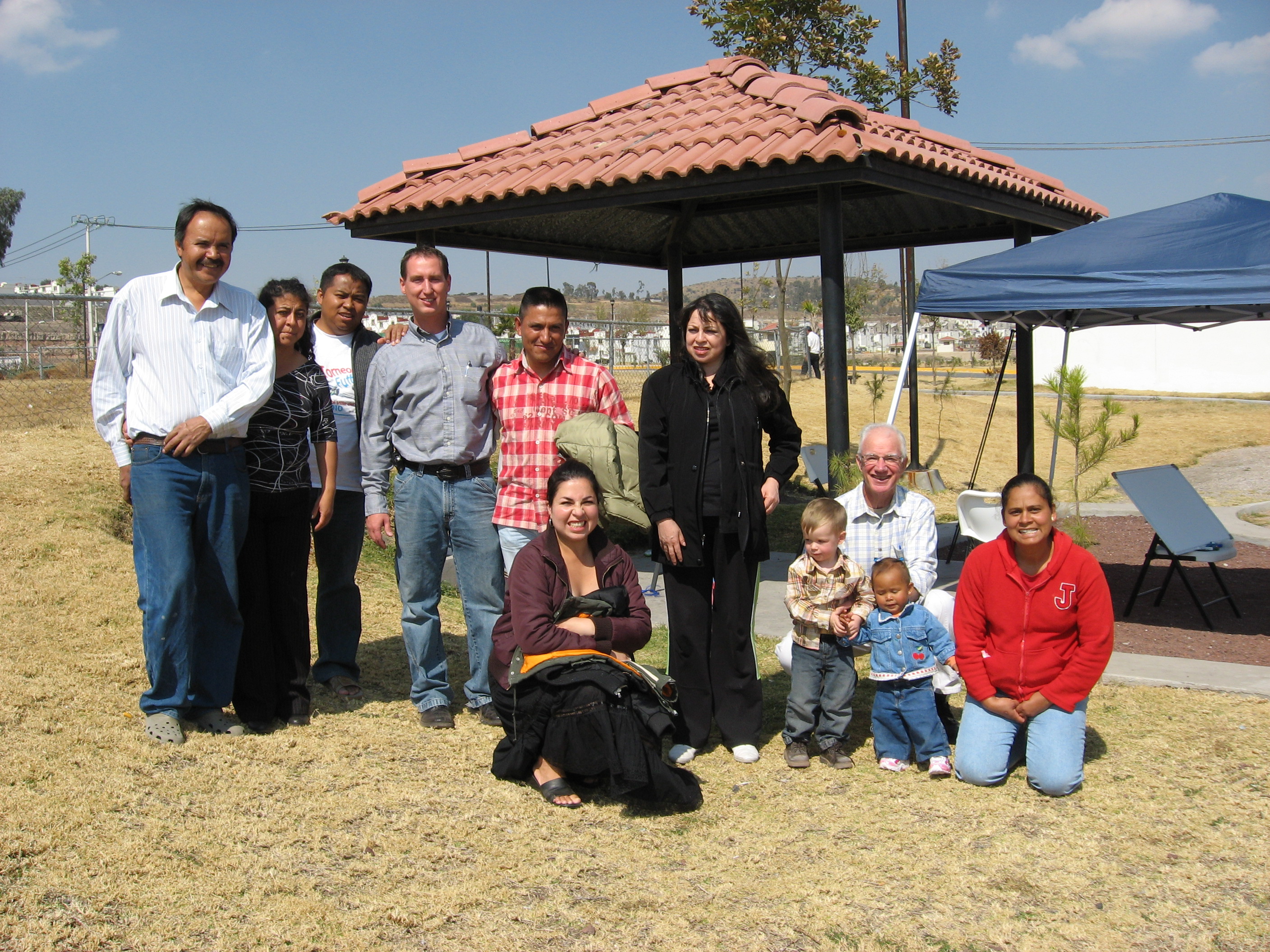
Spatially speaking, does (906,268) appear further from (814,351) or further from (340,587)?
(340,587)

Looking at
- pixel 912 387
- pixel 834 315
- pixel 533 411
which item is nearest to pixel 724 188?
pixel 834 315

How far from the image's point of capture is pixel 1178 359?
30.5 m

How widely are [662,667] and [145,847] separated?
3.26 m

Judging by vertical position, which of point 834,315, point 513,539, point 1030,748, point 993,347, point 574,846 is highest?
point 993,347

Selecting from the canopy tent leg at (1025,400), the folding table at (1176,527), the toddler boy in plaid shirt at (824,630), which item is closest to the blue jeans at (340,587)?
the toddler boy in plaid shirt at (824,630)

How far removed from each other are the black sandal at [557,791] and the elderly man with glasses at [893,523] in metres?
1.48

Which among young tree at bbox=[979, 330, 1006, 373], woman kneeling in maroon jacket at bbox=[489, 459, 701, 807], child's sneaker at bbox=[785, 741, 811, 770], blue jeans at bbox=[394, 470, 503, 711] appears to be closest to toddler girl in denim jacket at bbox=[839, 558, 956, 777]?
child's sneaker at bbox=[785, 741, 811, 770]

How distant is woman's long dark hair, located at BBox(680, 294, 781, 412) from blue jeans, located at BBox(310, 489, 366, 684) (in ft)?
Answer: 5.74

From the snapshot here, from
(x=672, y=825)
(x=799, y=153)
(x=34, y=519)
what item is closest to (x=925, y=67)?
(x=799, y=153)

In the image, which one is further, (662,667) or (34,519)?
(34,519)

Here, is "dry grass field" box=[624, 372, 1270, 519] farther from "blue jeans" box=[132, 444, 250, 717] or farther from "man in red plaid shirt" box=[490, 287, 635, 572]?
"blue jeans" box=[132, 444, 250, 717]

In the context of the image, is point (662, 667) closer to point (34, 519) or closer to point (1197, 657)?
point (1197, 657)

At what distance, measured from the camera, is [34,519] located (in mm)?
6746

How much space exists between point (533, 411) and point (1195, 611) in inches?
192
